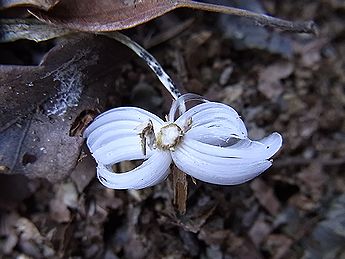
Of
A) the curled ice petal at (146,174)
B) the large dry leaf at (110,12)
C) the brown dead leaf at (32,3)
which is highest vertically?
the brown dead leaf at (32,3)

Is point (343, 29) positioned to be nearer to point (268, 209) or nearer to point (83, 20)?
point (268, 209)

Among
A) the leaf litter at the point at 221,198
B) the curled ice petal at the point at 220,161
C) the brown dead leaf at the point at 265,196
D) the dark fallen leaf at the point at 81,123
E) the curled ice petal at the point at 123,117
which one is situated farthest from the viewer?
the brown dead leaf at the point at 265,196

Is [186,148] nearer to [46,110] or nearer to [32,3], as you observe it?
[46,110]

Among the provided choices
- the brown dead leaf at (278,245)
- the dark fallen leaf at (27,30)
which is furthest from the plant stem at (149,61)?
the brown dead leaf at (278,245)

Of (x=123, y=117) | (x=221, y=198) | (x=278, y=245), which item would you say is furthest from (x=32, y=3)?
(x=278, y=245)

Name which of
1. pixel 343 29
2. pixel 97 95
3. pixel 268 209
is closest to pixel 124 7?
pixel 97 95

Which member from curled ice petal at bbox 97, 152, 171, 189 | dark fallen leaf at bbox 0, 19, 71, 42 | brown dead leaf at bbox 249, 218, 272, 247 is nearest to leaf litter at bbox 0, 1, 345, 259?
brown dead leaf at bbox 249, 218, 272, 247

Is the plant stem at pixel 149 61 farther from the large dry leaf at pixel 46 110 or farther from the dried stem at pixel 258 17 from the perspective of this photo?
the dried stem at pixel 258 17
